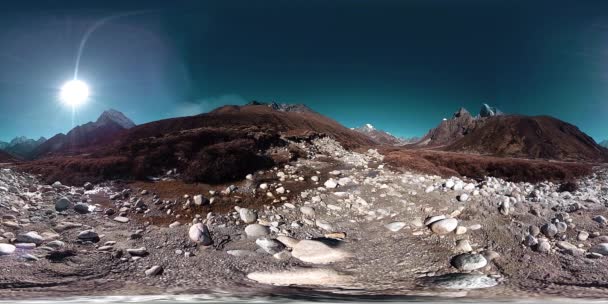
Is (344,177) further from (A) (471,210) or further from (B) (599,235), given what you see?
(B) (599,235)

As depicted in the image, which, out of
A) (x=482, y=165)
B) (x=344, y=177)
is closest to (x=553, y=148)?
(x=482, y=165)

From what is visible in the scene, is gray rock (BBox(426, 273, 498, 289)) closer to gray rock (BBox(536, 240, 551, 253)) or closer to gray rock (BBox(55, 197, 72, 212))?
gray rock (BBox(536, 240, 551, 253))

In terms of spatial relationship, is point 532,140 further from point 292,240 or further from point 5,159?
point 5,159

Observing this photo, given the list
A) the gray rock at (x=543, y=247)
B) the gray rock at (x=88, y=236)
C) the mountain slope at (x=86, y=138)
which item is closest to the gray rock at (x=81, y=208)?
the gray rock at (x=88, y=236)

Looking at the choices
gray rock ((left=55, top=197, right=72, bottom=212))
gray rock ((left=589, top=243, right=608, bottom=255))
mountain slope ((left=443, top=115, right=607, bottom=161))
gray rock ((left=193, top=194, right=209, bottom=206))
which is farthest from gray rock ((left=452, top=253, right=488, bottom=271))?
mountain slope ((left=443, top=115, right=607, bottom=161))

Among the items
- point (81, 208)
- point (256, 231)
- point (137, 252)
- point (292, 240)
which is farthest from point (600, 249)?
point (81, 208)
